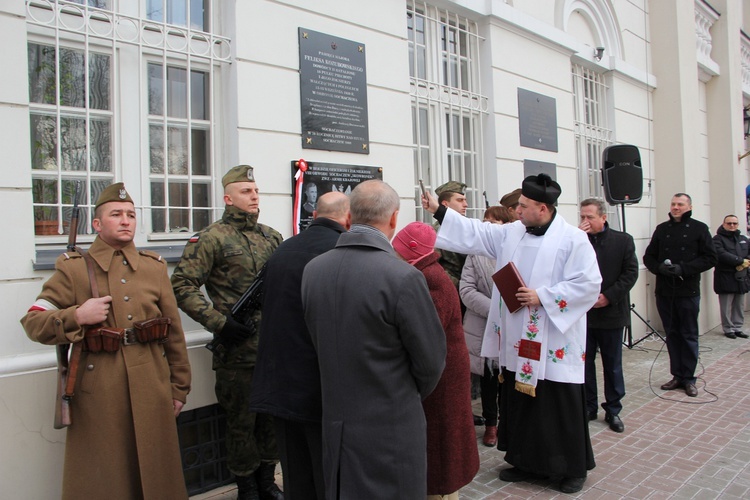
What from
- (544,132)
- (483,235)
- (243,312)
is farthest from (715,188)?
(243,312)

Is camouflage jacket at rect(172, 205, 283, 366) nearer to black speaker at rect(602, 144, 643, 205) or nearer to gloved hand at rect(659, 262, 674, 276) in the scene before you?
gloved hand at rect(659, 262, 674, 276)

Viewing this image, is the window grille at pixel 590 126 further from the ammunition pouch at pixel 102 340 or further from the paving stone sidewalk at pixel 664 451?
the ammunition pouch at pixel 102 340

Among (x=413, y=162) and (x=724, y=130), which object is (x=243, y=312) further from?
(x=724, y=130)

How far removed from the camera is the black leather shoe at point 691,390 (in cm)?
582

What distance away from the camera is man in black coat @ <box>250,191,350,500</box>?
2.63 meters

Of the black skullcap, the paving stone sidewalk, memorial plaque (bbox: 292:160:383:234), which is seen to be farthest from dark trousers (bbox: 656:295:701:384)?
memorial plaque (bbox: 292:160:383:234)

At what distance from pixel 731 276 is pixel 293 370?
9.11 metres

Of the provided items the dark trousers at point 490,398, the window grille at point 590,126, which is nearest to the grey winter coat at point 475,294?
the dark trousers at point 490,398

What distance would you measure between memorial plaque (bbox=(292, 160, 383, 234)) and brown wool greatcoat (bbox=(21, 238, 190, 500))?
5.01ft

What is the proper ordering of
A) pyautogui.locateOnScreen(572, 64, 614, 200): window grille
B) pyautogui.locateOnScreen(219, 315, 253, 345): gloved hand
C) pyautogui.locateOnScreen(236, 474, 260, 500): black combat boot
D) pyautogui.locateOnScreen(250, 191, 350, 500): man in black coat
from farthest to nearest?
pyautogui.locateOnScreen(572, 64, 614, 200): window grille, pyautogui.locateOnScreen(236, 474, 260, 500): black combat boot, pyautogui.locateOnScreen(219, 315, 253, 345): gloved hand, pyautogui.locateOnScreen(250, 191, 350, 500): man in black coat

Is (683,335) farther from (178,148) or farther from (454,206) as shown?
(178,148)

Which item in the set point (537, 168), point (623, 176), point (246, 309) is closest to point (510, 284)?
point (246, 309)

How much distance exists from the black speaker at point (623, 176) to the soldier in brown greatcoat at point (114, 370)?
6.50m

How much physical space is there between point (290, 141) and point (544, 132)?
4042 millimetres
